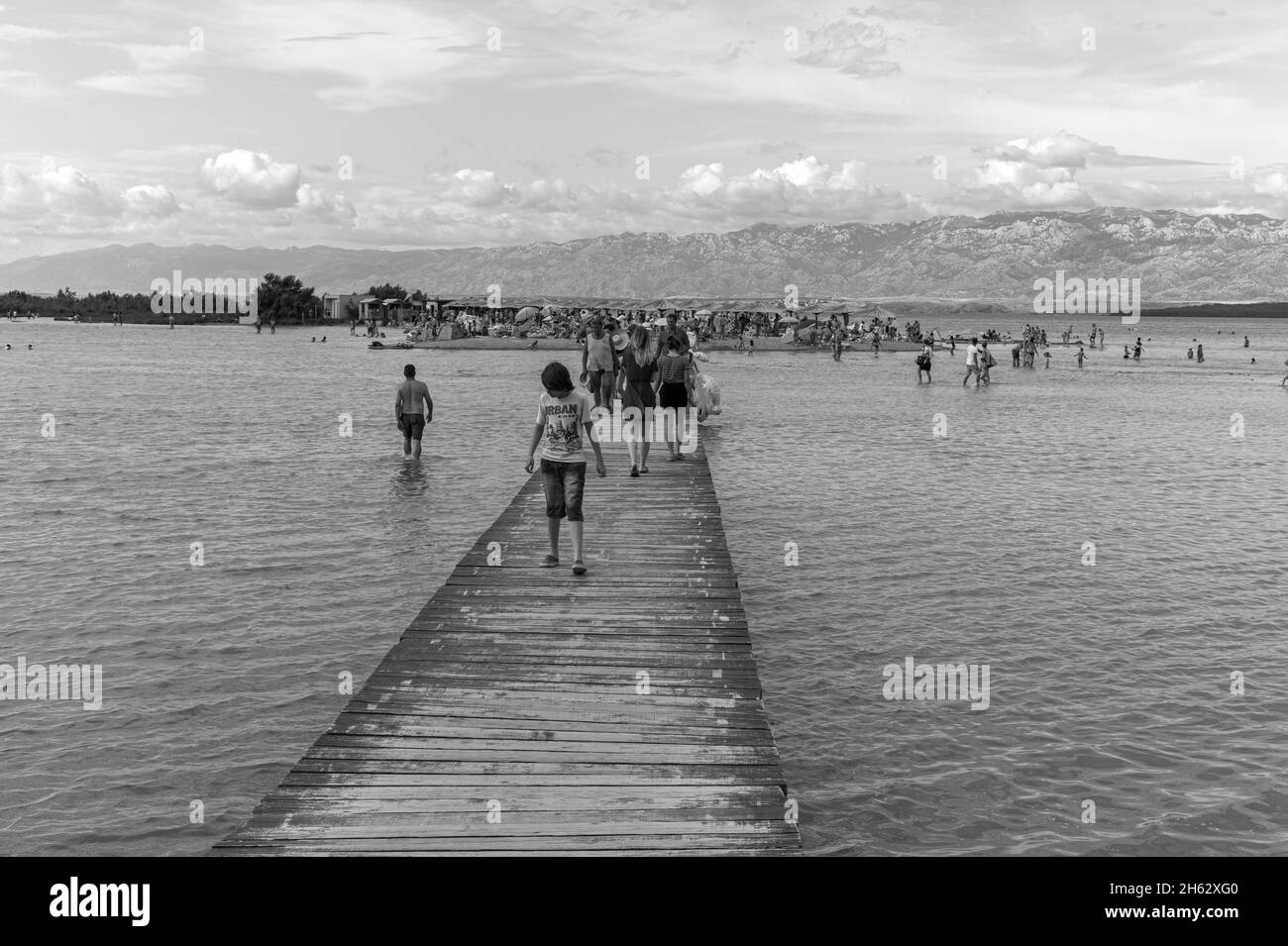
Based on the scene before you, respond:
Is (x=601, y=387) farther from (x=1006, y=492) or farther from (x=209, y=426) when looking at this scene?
(x=209, y=426)

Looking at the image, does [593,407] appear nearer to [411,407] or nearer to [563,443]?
[563,443]

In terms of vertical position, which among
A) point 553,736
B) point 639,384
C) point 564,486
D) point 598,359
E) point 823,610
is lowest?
point 823,610

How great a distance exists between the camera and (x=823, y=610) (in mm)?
13594

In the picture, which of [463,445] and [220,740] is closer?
[220,740]

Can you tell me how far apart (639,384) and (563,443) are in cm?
567

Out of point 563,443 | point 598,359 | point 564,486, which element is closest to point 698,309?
point 598,359

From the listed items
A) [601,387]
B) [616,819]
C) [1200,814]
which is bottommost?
[1200,814]

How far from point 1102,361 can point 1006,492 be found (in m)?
64.2

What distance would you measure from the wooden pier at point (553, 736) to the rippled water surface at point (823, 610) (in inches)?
47.6

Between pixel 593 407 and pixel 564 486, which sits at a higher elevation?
pixel 593 407

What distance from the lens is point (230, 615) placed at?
510 inches

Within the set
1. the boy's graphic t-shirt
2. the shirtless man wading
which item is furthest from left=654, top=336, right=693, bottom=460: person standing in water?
the boy's graphic t-shirt

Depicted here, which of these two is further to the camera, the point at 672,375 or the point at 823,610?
the point at 672,375
